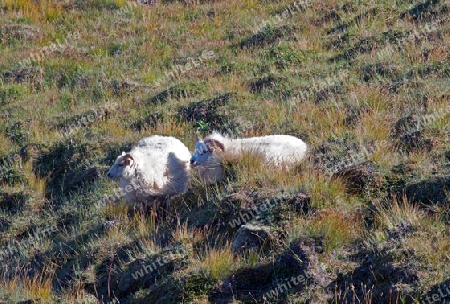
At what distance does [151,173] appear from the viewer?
35.8ft

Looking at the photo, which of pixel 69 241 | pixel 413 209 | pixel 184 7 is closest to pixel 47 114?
pixel 69 241

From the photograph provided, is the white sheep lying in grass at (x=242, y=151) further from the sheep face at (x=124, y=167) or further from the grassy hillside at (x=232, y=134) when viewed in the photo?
Result: the sheep face at (x=124, y=167)

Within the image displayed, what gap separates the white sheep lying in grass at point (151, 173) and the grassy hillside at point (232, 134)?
32 cm

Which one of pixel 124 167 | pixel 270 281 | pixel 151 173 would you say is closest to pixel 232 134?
pixel 151 173

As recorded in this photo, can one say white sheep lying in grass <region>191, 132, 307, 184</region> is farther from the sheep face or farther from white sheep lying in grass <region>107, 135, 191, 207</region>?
the sheep face

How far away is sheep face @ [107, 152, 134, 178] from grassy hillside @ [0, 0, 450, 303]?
482 millimetres

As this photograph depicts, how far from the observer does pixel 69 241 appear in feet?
34.3

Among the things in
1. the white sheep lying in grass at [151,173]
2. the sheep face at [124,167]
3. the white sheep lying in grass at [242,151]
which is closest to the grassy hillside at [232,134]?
the white sheep lying in grass at [242,151]

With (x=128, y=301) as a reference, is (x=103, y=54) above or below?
above

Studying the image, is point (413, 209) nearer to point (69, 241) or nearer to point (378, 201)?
point (378, 201)

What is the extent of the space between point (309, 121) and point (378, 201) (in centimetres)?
347

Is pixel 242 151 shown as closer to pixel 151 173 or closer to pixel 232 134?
pixel 151 173

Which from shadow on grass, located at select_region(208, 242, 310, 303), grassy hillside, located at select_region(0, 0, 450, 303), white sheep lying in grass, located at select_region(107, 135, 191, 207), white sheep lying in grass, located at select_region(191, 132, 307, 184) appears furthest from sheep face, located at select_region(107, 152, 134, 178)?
shadow on grass, located at select_region(208, 242, 310, 303)

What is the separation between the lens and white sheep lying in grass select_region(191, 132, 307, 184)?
10414mm
